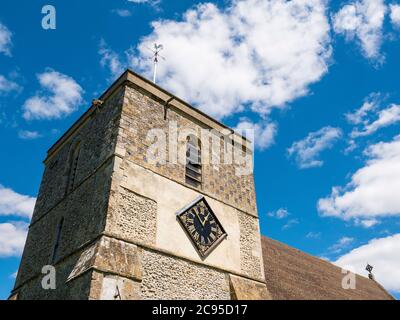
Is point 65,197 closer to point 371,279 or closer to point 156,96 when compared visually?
point 156,96

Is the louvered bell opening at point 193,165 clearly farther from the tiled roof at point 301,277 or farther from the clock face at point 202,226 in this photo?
the tiled roof at point 301,277

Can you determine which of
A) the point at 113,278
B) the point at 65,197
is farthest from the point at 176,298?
the point at 65,197

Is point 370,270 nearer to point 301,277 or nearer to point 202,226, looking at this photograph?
point 301,277

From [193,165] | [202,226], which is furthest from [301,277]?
[193,165]

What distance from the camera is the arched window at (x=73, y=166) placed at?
12.2 meters

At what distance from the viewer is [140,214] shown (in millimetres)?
9859

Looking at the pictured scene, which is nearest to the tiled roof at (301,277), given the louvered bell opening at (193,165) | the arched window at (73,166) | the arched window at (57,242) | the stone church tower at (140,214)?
the stone church tower at (140,214)

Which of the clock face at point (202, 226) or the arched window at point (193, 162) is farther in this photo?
the arched window at point (193, 162)

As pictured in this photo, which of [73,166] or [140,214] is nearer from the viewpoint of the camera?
[140,214]

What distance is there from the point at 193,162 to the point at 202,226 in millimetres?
2210

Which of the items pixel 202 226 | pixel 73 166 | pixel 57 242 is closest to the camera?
pixel 202 226

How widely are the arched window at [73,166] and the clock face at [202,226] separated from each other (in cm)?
376

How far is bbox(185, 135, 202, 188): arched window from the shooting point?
1206 cm
